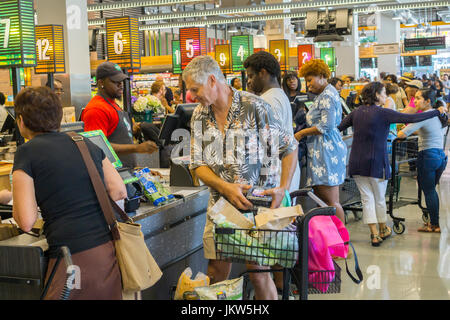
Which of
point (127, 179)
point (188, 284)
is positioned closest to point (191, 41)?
point (127, 179)

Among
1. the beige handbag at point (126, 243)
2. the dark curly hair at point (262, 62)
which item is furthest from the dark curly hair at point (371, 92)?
the beige handbag at point (126, 243)

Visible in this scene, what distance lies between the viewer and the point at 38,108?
2.30m

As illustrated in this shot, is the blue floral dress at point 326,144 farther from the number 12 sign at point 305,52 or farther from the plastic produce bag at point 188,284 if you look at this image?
the number 12 sign at point 305,52

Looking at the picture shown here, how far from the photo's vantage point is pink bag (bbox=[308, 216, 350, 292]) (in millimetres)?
2611

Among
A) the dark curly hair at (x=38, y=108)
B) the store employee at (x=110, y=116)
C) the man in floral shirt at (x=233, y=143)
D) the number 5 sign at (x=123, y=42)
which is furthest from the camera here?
the number 5 sign at (x=123, y=42)

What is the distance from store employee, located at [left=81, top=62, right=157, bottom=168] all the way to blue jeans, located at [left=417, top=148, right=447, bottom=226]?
337cm

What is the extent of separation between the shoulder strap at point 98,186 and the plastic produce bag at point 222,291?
50cm

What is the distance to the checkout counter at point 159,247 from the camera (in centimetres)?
241

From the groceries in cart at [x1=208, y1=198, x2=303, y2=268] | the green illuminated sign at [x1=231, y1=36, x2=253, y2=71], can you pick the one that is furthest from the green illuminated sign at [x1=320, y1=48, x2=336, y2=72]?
the groceries in cart at [x1=208, y1=198, x2=303, y2=268]

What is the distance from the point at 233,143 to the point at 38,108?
949 mm

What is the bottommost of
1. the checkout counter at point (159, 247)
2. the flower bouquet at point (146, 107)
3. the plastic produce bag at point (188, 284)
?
the plastic produce bag at point (188, 284)

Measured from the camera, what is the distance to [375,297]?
4.36m

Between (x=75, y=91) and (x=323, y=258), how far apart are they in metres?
7.48
